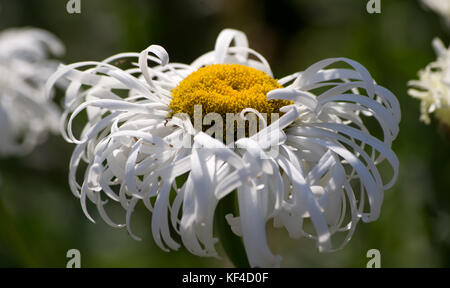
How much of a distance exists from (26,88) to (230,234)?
1024 millimetres

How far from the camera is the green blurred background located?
1.54m

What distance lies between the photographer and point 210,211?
0.73m

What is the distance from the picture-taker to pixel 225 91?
0.87 m

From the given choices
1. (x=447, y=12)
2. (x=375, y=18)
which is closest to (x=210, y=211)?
(x=447, y=12)

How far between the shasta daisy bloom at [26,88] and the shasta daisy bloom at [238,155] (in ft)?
2.27

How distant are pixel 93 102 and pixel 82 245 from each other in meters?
1.10

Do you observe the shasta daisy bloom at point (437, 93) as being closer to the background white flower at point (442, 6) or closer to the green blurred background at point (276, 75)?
the green blurred background at point (276, 75)

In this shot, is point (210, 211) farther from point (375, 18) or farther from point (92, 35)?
point (92, 35)

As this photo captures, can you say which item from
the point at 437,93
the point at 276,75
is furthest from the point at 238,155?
the point at 276,75

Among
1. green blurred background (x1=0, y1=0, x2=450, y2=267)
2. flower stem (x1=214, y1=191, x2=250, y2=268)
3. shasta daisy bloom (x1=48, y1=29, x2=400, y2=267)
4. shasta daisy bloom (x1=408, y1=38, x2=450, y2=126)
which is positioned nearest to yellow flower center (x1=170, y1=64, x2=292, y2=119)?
shasta daisy bloom (x1=48, y1=29, x2=400, y2=267)

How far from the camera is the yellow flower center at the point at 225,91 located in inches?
33.3

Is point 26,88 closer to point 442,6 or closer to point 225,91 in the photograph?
point 225,91

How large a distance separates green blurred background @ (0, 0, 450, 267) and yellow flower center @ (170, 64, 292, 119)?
54 centimetres

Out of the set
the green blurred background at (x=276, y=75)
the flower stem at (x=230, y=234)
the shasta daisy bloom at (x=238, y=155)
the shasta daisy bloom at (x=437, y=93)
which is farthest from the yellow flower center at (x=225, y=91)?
the green blurred background at (x=276, y=75)
